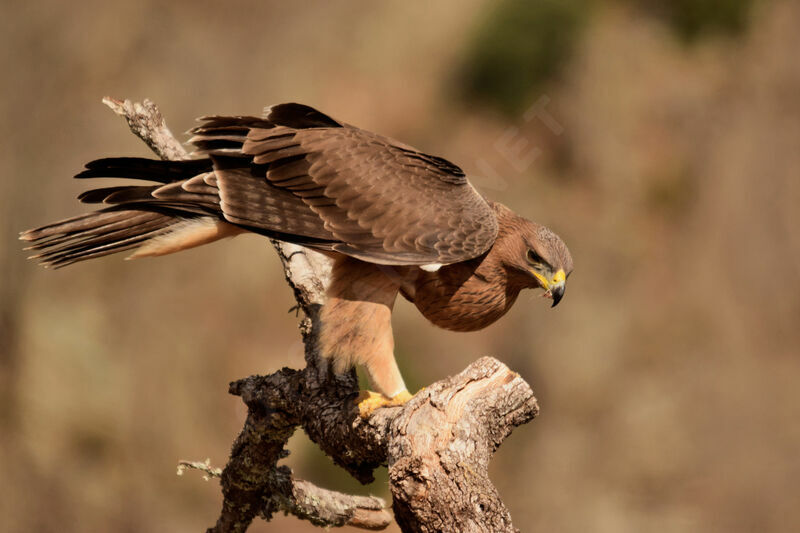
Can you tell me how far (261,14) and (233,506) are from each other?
7.24m

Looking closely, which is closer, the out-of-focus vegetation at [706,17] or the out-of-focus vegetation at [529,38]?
the out-of-focus vegetation at [529,38]

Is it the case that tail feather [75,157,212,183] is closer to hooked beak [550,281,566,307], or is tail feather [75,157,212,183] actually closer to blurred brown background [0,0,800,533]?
hooked beak [550,281,566,307]

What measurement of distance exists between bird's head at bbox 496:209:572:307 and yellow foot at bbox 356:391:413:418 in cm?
73

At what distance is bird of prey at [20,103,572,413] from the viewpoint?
3.20m

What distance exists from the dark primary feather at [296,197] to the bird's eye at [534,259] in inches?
7.5

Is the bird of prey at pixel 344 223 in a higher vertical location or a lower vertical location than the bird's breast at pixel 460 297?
higher

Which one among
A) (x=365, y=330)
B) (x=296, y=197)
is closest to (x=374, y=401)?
(x=365, y=330)

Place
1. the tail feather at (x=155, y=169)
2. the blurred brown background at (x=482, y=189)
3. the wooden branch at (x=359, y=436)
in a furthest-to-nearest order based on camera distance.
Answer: the blurred brown background at (x=482, y=189), the tail feather at (x=155, y=169), the wooden branch at (x=359, y=436)

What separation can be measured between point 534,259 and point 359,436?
1.06 metres

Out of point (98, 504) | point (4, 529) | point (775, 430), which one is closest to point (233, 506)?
point (98, 504)

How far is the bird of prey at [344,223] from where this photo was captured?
10.5ft

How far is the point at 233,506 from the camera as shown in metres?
4.05

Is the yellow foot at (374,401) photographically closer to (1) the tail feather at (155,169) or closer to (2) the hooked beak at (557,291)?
(2) the hooked beak at (557,291)

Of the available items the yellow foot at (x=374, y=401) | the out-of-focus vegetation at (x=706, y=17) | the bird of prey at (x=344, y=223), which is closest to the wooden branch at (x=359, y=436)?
the yellow foot at (x=374, y=401)
